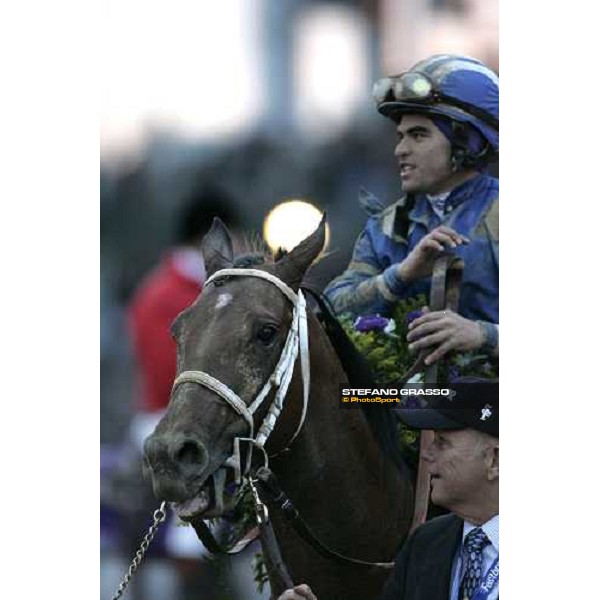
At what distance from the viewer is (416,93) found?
14.7 feet

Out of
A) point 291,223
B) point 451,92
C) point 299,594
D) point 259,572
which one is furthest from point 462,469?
point 451,92

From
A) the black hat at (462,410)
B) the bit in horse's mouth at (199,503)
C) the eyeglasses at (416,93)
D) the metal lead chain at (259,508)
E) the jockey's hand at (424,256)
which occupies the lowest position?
the metal lead chain at (259,508)

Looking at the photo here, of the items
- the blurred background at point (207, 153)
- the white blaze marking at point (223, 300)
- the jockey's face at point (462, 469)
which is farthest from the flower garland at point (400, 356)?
the white blaze marking at point (223, 300)

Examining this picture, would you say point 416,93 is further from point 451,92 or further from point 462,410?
point 462,410

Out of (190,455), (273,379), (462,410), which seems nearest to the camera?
(190,455)

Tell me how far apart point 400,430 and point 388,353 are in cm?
28

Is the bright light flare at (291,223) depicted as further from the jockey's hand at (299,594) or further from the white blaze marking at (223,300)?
the jockey's hand at (299,594)

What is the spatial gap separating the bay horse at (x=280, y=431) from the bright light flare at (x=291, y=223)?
10cm

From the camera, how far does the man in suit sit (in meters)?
4.23

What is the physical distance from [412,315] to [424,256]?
0.71ft

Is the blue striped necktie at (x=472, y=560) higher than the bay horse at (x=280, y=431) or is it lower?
lower

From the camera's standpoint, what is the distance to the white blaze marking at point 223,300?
401 cm
